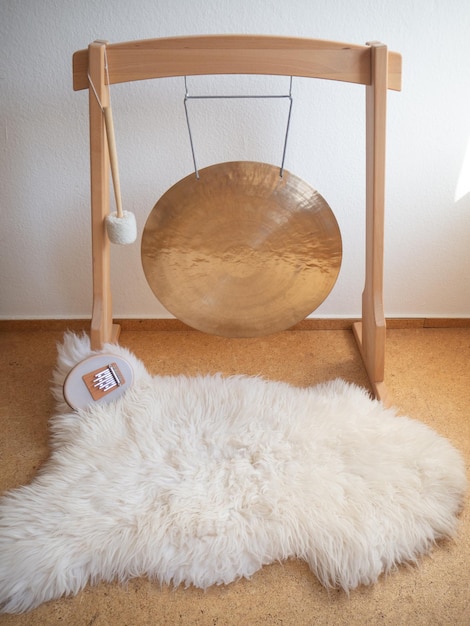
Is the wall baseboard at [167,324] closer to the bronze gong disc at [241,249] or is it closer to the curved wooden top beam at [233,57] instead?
the bronze gong disc at [241,249]

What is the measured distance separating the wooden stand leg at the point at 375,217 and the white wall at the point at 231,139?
0.79 feet

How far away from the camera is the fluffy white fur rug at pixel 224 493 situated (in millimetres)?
1189

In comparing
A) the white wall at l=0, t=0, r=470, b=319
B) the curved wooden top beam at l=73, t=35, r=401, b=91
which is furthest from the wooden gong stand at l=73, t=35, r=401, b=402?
the white wall at l=0, t=0, r=470, b=319

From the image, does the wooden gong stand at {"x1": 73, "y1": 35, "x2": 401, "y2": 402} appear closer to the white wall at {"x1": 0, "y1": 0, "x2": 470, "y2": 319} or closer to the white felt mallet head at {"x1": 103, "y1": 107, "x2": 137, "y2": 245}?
the white felt mallet head at {"x1": 103, "y1": 107, "x2": 137, "y2": 245}

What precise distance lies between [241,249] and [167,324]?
0.58 m

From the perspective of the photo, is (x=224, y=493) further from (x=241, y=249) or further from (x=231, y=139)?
(x=231, y=139)

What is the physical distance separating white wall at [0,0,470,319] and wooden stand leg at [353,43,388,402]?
240 mm

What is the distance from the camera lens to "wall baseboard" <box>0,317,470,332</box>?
200 centimetres

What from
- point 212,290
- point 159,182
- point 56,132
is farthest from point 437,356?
point 56,132

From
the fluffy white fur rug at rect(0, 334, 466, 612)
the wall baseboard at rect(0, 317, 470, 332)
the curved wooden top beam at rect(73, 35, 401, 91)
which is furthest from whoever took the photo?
the wall baseboard at rect(0, 317, 470, 332)

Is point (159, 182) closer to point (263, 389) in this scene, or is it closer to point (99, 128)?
point (99, 128)

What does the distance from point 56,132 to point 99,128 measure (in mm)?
305

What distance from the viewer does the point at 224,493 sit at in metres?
1.31

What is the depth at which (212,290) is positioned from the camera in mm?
1561
